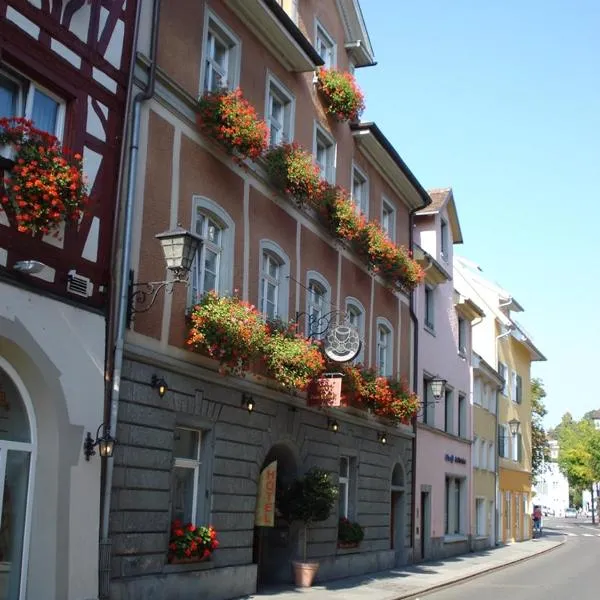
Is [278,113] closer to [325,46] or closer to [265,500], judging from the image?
[325,46]

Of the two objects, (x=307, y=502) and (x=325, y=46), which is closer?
(x=307, y=502)

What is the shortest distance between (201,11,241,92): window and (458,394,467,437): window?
20.6 m

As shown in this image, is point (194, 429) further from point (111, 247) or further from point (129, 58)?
point (129, 58)

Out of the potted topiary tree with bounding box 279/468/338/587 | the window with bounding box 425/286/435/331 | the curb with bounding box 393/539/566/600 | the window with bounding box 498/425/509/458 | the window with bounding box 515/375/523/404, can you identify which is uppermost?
the window with bounding box 425/286/435/331

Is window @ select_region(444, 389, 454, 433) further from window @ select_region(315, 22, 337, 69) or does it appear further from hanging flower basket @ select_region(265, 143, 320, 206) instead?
hanging flower basket @ select_region(265, 143, 320, 206)

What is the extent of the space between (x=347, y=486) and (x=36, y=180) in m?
13.0

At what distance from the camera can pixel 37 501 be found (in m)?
11.0

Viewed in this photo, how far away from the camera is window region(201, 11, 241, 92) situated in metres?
15.5

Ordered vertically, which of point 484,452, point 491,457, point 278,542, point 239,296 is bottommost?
point 278,542

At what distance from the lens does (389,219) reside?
25.4 m

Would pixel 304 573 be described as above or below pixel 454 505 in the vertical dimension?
below

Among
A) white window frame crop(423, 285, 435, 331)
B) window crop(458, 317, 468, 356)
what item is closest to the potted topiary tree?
white window frame crop(423, 285, 435, 331)

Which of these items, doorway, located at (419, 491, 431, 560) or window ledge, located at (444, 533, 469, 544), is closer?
doorway, located at (419, 491, 431, 560)

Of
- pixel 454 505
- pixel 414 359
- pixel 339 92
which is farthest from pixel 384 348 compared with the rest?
pixel 454 505
